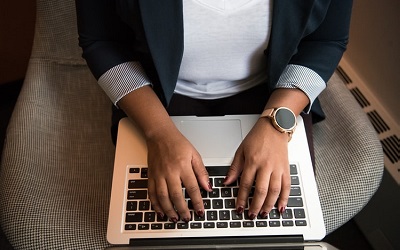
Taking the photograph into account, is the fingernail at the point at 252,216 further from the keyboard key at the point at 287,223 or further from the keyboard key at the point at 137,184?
the keyboard key at the point at 137,184

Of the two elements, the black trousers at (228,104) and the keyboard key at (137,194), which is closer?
the keyboard key at (137,194)

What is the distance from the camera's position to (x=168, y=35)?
2.24ft

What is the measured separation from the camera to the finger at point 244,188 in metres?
0.66

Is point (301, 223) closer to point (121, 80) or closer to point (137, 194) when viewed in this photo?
point (137, 194)

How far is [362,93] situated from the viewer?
1289 mm

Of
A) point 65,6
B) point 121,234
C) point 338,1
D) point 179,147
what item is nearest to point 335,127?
point 338,1

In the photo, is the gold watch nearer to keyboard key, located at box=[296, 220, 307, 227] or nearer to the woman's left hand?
the woman's left hand

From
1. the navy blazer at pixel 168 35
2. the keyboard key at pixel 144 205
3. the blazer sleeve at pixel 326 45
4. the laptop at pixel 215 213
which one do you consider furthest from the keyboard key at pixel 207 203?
the blazer sleeve at pixel 326 45

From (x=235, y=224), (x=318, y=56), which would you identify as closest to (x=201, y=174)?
(x=235, y=224)

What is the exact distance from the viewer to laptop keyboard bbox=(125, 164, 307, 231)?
67cm

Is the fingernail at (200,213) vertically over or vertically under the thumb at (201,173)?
under

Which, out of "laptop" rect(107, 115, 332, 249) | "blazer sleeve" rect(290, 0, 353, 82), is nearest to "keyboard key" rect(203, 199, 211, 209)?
"laptop" rect(107, 115, 332, 249)

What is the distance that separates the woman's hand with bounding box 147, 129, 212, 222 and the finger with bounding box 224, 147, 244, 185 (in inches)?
1.4

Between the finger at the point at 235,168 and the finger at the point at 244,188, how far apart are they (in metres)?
0.02
